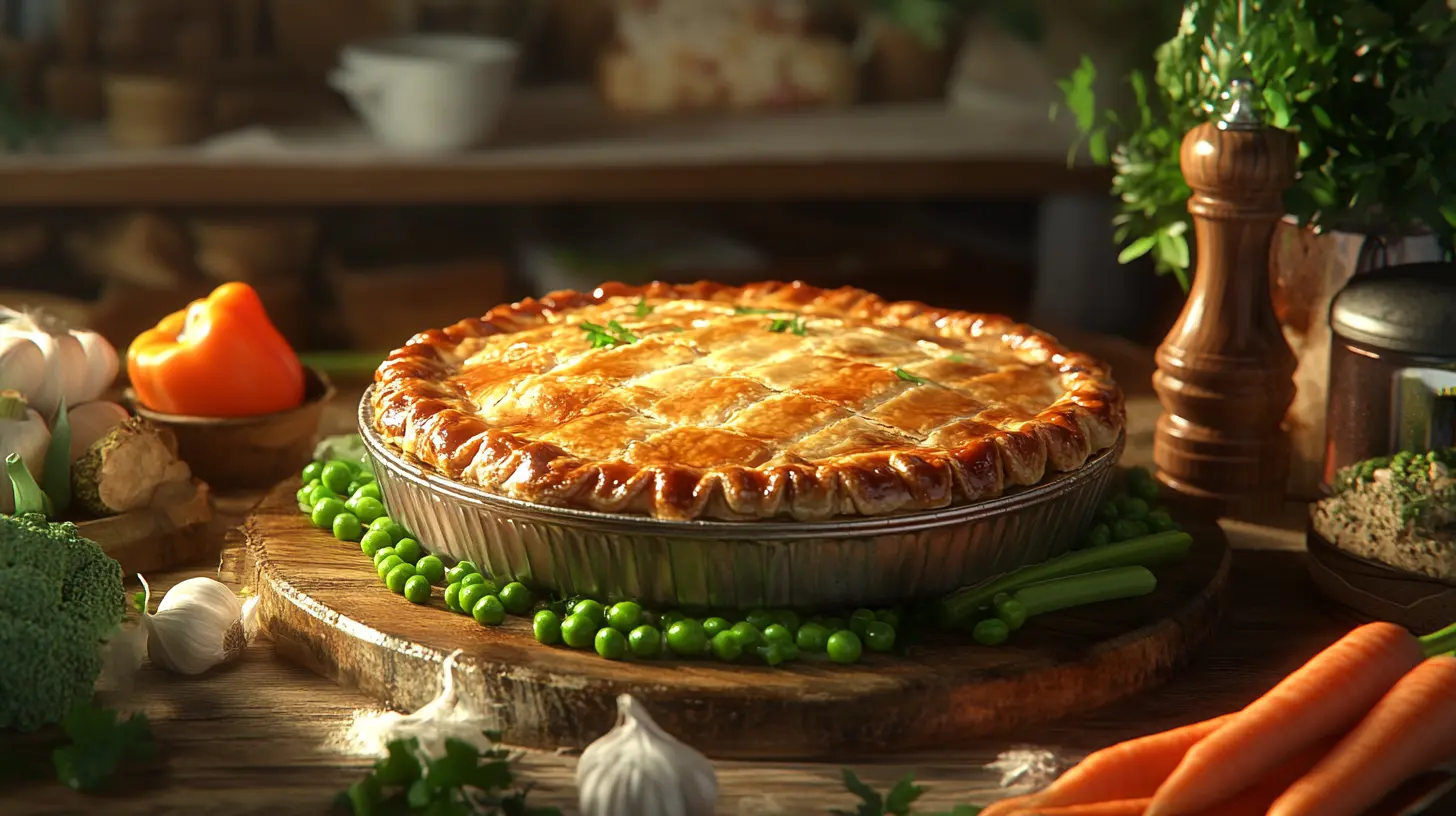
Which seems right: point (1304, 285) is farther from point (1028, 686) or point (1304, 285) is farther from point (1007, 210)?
point (1007, 210)

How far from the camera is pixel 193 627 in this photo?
213 cm

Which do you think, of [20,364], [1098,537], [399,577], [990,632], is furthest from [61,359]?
[1098,537]

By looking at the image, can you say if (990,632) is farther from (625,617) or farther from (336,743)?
(336,743)

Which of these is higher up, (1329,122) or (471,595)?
(1329,122)

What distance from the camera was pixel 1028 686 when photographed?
201 centimetres

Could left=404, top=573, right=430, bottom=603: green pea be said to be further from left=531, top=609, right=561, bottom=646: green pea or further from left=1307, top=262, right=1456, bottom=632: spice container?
left=1307, top=262, right=1456, bottom=632: spice container

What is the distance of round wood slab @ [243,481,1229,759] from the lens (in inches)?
76.4

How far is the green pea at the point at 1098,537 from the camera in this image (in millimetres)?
2346

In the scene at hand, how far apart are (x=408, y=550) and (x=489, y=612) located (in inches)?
9.6

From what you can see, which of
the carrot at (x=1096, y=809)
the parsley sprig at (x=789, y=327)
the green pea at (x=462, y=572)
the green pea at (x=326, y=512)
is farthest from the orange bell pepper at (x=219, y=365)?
the carrot at (x=1096, y=809)

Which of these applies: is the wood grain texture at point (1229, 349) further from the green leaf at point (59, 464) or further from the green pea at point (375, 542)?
the green leaf at point (59, 464)

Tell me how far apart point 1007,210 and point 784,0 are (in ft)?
4.19

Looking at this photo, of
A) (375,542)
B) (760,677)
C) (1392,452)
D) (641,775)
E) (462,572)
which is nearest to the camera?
(641,775)

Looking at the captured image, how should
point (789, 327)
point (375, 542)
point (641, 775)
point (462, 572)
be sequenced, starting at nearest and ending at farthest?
point (641, 775) → point (462, 572) → point (375, 542) → point (789, 327)
